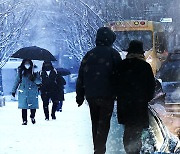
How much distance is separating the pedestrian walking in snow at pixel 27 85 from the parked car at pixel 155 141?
4.30 meters

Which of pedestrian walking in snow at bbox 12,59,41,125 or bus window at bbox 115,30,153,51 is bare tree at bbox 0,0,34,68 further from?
pedestrian walking in snow at bbox 12,59,41,125

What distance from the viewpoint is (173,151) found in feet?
17.6

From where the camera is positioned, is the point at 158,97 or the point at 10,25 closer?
the point at 158,97

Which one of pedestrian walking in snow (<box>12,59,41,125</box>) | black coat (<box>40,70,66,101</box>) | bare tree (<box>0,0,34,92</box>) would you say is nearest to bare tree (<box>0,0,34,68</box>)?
bare tree (<box>0,0,34,92</box>)

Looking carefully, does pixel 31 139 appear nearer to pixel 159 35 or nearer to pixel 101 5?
pixel 159 35

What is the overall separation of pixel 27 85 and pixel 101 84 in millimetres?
6122

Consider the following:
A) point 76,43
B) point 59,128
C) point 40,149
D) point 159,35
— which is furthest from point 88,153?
point 76,43

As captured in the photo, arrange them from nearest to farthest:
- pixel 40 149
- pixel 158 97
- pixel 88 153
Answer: pixel 88 153
pixel 40 149
pixel 158 97

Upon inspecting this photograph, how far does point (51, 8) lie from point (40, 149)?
43533mm

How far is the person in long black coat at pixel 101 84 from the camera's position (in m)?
6.21

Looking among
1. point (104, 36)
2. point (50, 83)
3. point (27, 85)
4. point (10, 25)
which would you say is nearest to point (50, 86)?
point (50, 83)

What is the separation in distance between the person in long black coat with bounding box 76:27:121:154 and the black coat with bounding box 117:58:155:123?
176 mm

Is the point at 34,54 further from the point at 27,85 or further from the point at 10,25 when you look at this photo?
the point at 10,25

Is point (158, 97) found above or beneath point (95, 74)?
beneath
